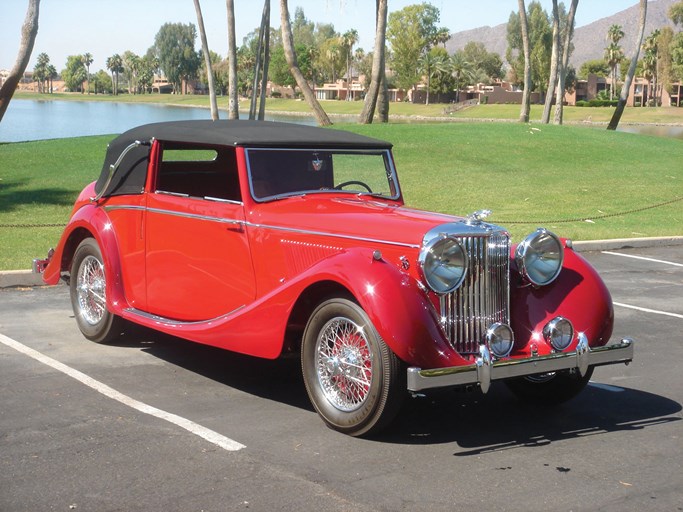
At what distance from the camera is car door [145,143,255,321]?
22.0 ft

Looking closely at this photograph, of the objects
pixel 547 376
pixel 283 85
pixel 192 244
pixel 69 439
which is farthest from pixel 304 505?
pixel 283 85

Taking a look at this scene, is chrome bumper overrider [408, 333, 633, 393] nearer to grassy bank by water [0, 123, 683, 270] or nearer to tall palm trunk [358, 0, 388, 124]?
grassy bank by water [0, 123, 683, 270]

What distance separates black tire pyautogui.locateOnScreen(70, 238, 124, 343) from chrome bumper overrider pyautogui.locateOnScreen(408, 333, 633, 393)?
140 inches

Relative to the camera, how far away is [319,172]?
23.1 feet

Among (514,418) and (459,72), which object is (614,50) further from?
(514,418)

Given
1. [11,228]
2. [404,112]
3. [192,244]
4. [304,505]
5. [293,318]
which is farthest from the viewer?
[404,112]

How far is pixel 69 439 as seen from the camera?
5449 millimetres

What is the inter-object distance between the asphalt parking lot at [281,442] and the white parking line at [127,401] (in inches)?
0.5

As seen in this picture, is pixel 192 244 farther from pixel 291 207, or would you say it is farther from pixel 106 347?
pixel 106 347

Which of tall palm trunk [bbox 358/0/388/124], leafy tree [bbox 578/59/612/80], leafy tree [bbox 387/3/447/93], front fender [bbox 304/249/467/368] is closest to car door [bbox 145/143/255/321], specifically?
front fender [bbox 304/249/467/368]

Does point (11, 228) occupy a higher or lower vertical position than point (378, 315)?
lower

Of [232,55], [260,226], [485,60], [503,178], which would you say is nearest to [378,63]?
[232,55]

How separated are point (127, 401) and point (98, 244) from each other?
2050 millimetres

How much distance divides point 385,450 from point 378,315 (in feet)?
2.56
